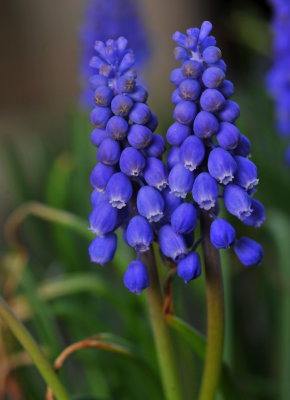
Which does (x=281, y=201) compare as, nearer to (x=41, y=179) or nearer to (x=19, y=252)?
(x=19, y=252)

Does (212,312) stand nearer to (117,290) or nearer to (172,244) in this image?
(172,244)

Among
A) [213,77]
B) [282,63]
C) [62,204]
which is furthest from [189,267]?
[282,63]

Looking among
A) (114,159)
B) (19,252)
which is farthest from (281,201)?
(114,159)

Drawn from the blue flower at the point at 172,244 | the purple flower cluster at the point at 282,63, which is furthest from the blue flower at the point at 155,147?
the purple flower cluster at the point at 282,63

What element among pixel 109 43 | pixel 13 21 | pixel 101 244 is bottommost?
pixel 101 244

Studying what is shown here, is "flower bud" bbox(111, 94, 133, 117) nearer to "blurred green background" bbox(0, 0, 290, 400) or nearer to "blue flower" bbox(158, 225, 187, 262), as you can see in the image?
"blue flower" bbox(158, 225, 187, 262)

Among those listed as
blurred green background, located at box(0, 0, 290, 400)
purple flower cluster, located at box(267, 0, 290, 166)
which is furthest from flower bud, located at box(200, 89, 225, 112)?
purple flower cluster, located at box(267, 0, 290, 166)

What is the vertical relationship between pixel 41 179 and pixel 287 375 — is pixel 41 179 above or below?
above
